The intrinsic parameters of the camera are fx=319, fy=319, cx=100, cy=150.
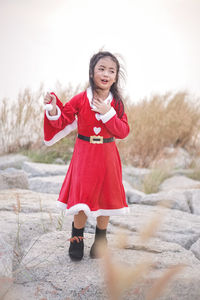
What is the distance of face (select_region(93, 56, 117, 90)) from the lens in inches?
59.9

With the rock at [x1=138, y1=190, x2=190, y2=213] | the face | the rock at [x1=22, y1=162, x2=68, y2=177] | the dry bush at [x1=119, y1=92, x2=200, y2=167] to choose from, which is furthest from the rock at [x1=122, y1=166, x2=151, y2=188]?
the face

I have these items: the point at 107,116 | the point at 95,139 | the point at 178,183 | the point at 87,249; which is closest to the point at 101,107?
the point at 107,116

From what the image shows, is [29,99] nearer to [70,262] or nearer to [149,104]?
[149,104]

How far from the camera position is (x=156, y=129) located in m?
4.50

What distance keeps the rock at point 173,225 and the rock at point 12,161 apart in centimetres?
207

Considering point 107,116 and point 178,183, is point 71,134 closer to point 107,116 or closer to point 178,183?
point 178,183

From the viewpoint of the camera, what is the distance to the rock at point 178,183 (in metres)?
3.48

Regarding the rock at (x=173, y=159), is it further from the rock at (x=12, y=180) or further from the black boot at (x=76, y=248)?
the black boot at (x=76, y=248)

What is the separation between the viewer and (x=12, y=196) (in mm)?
2637

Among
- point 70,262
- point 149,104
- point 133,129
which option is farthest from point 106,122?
point 149,104

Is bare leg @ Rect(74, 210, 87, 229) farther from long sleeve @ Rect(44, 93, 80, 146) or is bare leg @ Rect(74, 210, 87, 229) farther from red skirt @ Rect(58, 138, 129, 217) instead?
long sleeve @ Rect(44, 93, 80, 146)

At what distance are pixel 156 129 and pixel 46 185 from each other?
2025 mm

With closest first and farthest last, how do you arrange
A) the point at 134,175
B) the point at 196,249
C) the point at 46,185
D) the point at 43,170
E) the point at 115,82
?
the point at 115,82
the point at 196,249
the point at 46,185
the point at 43,170
the point at 134,175

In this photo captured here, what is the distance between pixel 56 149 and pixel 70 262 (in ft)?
9.85
